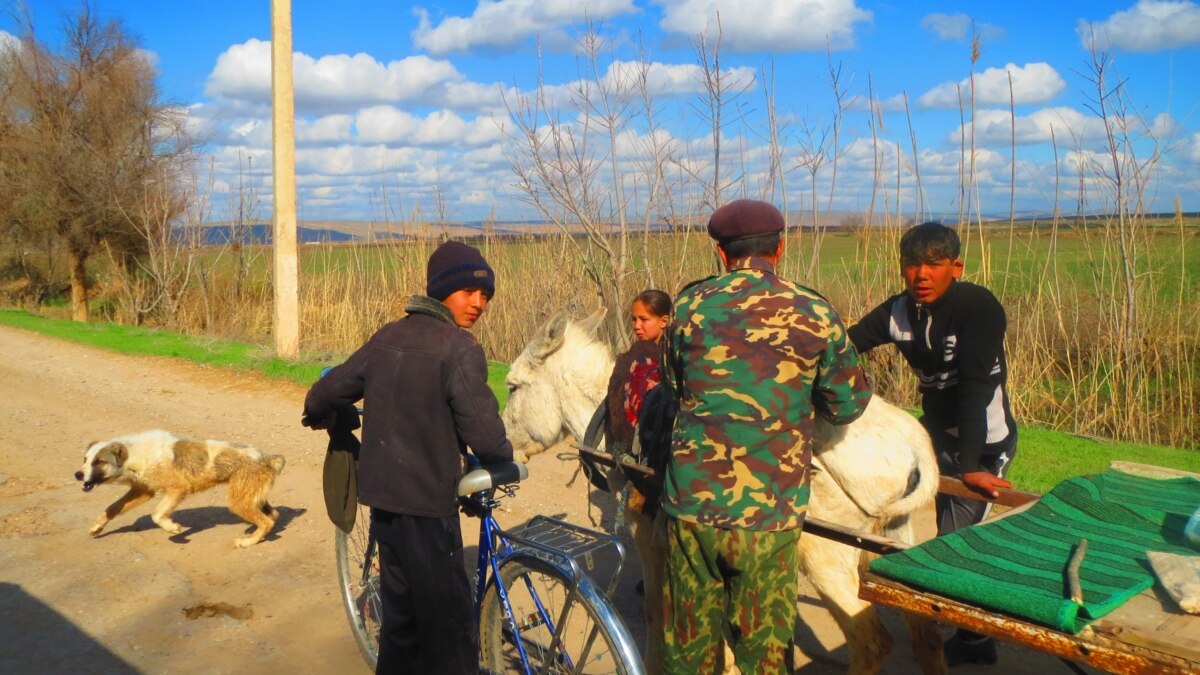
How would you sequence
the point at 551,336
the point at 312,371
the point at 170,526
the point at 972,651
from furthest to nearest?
the point at 312,371 → the point at 170,526 → the point at 551,336 → the point at 972,651

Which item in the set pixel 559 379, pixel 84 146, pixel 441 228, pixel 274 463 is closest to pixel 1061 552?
pixel 559 379

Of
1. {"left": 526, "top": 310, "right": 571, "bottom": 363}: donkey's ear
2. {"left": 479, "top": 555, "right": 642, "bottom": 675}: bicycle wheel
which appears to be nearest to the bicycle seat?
{"left": 479, "top": 555, "right": 642, "bottom": 675}: bicycle wheel

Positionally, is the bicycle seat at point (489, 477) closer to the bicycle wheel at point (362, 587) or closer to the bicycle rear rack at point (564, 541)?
the bicycle rear rack at point (564, 541)

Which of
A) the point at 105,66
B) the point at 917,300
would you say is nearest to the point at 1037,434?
the point at 917,300

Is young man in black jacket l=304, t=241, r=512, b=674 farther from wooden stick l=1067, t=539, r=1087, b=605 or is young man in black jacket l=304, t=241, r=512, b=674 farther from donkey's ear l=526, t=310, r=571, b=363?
wooden stick l=1067, t=539, r=1087, b=605

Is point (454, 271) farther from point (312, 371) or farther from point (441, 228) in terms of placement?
point (441, 228)

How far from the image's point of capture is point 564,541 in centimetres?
355

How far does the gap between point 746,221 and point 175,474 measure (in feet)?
16.8

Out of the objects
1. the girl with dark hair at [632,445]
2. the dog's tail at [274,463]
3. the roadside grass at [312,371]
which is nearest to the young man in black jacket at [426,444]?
the girl with dark hair at [632,445]

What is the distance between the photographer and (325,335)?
49.5 feet

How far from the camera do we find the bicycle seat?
10.9ft

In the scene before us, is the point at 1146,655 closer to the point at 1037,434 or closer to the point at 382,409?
the point at 382,409

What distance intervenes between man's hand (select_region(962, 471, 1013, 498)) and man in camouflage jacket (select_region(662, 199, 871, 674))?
0.90m

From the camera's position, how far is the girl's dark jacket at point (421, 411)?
3260 mm
